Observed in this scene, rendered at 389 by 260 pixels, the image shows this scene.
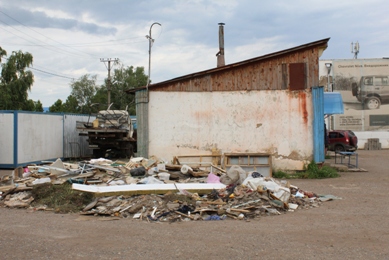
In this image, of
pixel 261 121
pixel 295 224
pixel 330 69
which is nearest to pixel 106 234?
pixel 295 224

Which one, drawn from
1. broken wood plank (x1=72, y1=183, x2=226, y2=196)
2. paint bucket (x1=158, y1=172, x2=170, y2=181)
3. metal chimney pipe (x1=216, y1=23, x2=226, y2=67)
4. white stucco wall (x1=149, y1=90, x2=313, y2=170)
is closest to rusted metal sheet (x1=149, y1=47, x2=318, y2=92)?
white stucco wall (x1=149, y1=90, x2=313, y2=170)

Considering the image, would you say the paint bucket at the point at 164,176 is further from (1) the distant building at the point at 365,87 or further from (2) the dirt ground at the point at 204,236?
(1) the distant building at the point at 365,87

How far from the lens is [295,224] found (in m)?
8.24

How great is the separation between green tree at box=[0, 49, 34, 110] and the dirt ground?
84.9ft

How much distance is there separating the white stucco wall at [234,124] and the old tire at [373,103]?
2686 cm

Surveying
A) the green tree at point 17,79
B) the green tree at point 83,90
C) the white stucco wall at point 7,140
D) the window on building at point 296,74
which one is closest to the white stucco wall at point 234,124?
the window on building at point 296,74

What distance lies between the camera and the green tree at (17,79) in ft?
108

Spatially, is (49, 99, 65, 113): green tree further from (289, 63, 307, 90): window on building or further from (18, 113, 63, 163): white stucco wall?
(289, 63, 307, 90): window on building

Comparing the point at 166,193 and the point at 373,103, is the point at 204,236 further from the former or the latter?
the point at 373,103

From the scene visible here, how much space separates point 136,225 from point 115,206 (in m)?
1.44

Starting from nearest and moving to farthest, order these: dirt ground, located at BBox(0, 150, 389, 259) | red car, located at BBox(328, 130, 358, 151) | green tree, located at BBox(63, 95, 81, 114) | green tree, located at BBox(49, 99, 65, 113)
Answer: dirt ground, located at BBox(0, 150, 389, 259)
red car, located at BBox(328, 130, 358, 151)
green tree, located at BBox(49, 99, 65, 113)
green tree, located at BBox(63, 95, 81, 114)

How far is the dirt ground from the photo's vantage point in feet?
20.6

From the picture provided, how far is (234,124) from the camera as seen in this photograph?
53.0 ft

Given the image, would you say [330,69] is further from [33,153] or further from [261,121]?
[33,153]
